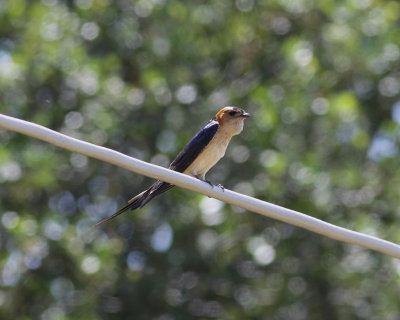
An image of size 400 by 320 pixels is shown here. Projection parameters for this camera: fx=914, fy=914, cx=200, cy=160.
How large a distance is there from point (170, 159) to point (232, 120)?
2077 mm

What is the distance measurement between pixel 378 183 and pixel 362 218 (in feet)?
2.18

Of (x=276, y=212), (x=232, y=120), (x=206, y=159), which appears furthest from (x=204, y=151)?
(x=276, y=212)

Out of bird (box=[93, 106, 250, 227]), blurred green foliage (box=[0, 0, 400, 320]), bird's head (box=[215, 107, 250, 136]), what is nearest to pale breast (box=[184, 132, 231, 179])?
bird (box=[93, 106, 250, 227])

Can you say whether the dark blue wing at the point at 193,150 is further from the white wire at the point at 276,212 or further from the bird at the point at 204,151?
the white wire at the point at 276,212

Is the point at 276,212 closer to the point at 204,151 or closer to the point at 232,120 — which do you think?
the point at 204,151

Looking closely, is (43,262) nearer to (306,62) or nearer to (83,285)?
(83,285)

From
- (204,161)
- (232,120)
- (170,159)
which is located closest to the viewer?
(204,161)

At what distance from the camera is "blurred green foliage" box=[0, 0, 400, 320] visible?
8.02 meters

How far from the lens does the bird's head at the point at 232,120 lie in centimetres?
605

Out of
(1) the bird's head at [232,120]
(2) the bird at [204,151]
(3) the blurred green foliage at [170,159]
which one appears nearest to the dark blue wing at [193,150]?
(2) the bird at [204,151]

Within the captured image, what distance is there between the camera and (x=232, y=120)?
611 centimetres

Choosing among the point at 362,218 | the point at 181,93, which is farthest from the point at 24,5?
the point at 362,218

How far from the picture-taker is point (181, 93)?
8617 millimetres

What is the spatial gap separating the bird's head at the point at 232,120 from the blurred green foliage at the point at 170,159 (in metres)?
1.61
